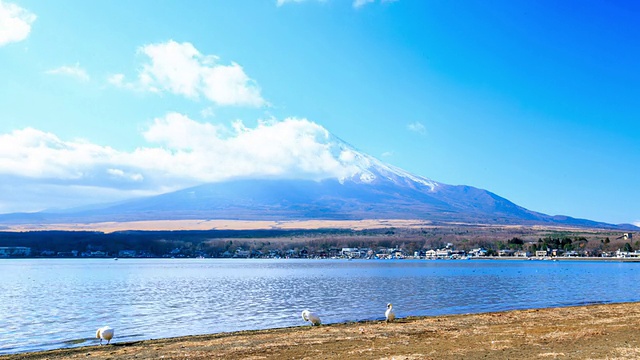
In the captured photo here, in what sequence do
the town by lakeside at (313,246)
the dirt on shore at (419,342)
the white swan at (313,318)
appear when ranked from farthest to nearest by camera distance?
the town by lakeside at (313,246) → the white swan at (313,318) → the dirt on shore at (419,342)

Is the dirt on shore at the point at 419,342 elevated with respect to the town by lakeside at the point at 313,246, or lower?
lower

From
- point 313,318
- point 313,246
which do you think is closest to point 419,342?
point 313,318

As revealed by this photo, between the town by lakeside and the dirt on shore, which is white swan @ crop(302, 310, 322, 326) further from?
the town by lakeside

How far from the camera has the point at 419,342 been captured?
51.1 feet

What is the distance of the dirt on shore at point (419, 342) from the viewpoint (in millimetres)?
13414

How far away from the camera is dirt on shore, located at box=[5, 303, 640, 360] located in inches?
528

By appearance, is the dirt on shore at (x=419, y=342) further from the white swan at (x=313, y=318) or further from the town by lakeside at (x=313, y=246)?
the town by lakeside at (x=313, y=246)

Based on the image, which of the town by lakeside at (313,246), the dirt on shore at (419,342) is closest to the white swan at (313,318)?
the dirt on shore at (419,342)

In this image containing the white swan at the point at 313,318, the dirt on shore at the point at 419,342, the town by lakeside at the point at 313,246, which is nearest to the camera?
the dirt on shore at the point at 419,342

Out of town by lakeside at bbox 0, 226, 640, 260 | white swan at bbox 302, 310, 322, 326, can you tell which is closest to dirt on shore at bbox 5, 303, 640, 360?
white swan at bbox 302, 310, 322, 326

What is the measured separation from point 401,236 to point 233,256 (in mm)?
53977

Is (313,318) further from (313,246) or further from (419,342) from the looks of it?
(313,246)

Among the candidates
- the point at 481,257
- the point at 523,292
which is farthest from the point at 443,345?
the point at 481,257

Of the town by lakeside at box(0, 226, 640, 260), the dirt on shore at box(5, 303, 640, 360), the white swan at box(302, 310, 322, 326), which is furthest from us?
the town by lakeside at box(0, 226, 640, 260)
